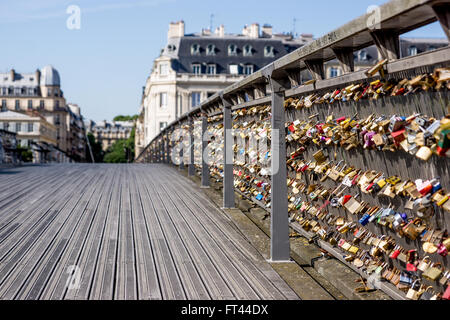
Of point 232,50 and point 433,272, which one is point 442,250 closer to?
point 433,272

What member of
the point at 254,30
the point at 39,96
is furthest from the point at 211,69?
the point at 39,96

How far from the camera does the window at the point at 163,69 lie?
71750 mm

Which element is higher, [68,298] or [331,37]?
[331,37]

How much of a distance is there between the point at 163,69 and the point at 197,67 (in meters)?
4.20

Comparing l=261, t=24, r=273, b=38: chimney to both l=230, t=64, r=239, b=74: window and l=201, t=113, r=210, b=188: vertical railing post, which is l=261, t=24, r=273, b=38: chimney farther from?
l=201, t=113, r=210, b=188: vertical railing post

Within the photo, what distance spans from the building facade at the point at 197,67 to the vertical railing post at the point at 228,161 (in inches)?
2409

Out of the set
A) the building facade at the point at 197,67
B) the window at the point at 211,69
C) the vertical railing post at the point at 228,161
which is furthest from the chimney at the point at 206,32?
the vertical railing post at the point at 228,161

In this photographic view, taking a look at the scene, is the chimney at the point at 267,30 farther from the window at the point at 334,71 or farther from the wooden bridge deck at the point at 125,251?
the wooden bridge deck at the point at 125,251

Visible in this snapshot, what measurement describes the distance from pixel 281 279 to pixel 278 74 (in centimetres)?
208

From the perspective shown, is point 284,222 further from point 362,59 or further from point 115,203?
point 362,59

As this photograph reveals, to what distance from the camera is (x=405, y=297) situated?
152 inches

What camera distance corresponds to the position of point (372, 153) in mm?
4430

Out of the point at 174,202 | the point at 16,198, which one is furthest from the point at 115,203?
the point at 16,198
